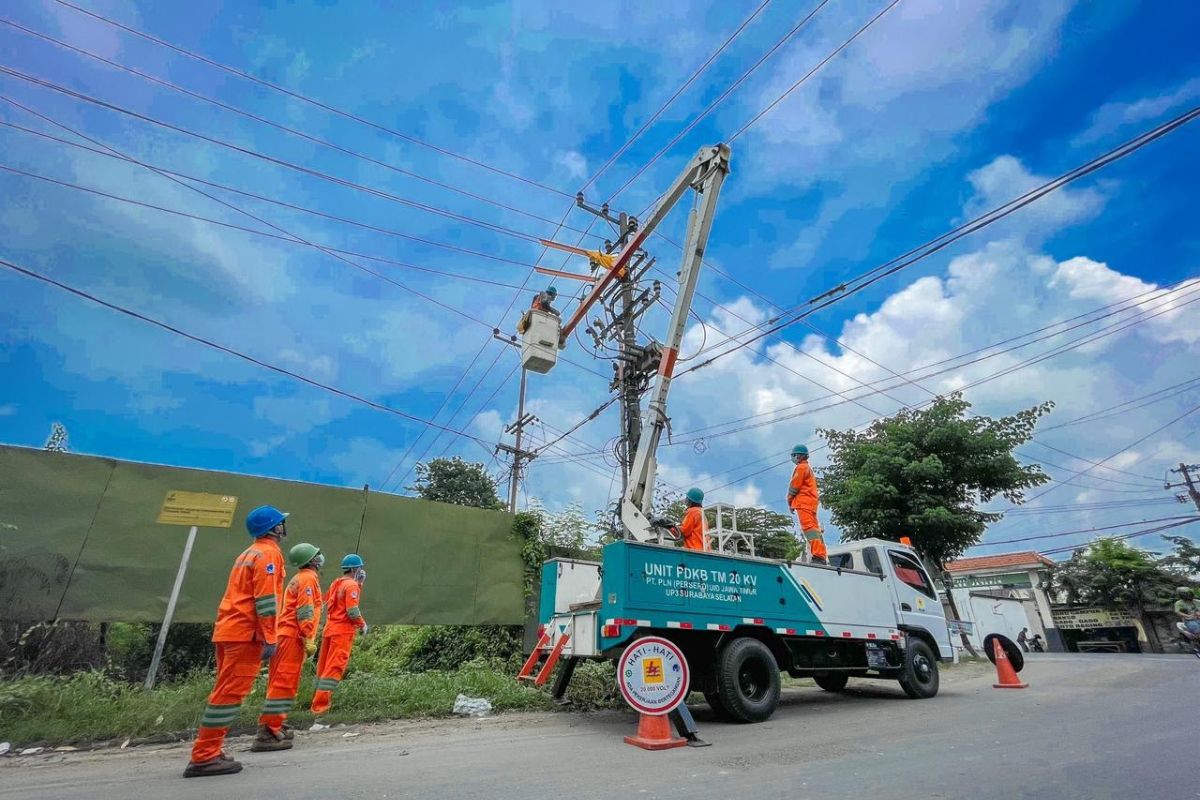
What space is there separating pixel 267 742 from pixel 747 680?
4531 millimetres

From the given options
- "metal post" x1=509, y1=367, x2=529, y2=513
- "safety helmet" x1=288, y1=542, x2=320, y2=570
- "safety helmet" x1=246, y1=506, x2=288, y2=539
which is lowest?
"safety helmet" x1=288, y1=542, x2=320, y2=570

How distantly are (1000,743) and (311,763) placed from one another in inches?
209

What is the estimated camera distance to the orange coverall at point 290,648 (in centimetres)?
479

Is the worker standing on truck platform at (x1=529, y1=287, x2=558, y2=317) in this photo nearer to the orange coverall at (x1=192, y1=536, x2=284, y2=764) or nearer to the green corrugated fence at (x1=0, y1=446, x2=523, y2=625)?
the green corrugated fence at (x1=0, y1=446, x2=523, y2=625)

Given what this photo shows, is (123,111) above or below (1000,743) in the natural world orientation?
above

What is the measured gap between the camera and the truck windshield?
848 cm

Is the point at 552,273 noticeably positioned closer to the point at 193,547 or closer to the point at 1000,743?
the point at 193,547

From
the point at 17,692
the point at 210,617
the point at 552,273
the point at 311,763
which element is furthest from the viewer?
the point at 552,273

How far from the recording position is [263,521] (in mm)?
4480

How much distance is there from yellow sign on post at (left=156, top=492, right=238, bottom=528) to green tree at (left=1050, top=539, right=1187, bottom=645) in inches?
1324

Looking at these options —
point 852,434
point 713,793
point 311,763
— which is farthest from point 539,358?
point 852,434

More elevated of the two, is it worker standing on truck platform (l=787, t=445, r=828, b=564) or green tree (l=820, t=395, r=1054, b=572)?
green tree (l=820, t=395, r=1054, b=572)

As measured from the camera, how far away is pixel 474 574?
30.9 ft

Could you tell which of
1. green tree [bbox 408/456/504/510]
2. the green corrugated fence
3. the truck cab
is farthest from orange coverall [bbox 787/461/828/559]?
green tree [bbox 408/456/504/510]
